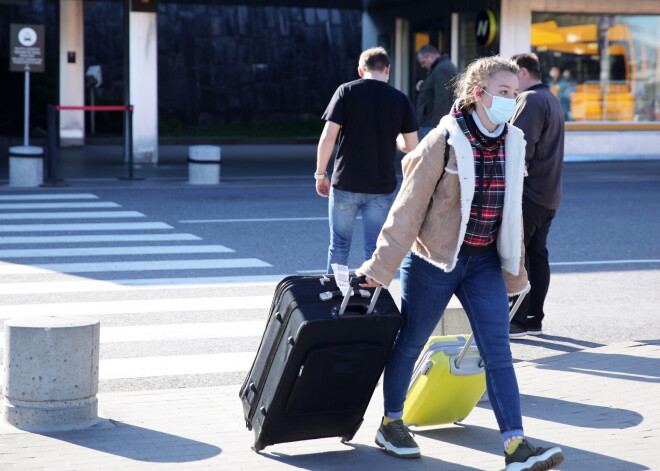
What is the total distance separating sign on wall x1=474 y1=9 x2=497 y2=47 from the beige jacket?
18.2 m

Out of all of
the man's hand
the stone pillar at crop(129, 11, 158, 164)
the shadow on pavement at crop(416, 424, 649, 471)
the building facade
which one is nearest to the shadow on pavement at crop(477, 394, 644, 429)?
the shadow on pavement at crop(416, 424, 649, 471)

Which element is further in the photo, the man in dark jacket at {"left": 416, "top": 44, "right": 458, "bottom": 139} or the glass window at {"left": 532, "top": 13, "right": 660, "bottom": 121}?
the glass window at {"left": 532, "top": 13, "right": 660, "bottom": 121}

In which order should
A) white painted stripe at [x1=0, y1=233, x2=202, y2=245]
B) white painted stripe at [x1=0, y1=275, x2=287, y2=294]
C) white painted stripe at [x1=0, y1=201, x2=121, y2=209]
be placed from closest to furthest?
white painted stripe at [x1=0, y1=275, x2=287, y2=294]
white painted stripe at [x1=0, y1=233, x2=202, y2=245]
white painted stripe at [x1=0, y1=201, x2=121, y2=209]

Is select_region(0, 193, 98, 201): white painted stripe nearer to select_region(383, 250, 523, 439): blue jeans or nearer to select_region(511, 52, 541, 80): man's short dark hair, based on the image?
select_region(511, 52, 541, 80): man's short dark hair

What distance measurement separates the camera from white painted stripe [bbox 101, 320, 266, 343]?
7230 mm

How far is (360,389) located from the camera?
472cm

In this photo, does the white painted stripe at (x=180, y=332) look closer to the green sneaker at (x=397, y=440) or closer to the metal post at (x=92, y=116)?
the green sneaker at (x=397, y=440)

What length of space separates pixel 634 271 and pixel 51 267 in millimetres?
5417

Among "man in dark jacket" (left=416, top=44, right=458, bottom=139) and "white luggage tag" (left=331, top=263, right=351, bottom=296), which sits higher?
"man in dark jacket" (left=416, top=44, right=458, bottom=139)

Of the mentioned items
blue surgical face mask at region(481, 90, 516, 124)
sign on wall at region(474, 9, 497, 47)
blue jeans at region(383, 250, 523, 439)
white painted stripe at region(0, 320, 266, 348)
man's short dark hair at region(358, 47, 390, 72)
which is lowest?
white painted stripe at region(0, 320, 266, 348)

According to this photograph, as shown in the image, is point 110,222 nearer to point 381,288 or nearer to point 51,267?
point 51,267

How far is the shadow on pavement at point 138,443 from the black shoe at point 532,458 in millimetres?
1317

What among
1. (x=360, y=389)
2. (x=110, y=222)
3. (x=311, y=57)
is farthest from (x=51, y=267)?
(x=311, y=57)

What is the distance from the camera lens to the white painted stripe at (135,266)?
965 cm
